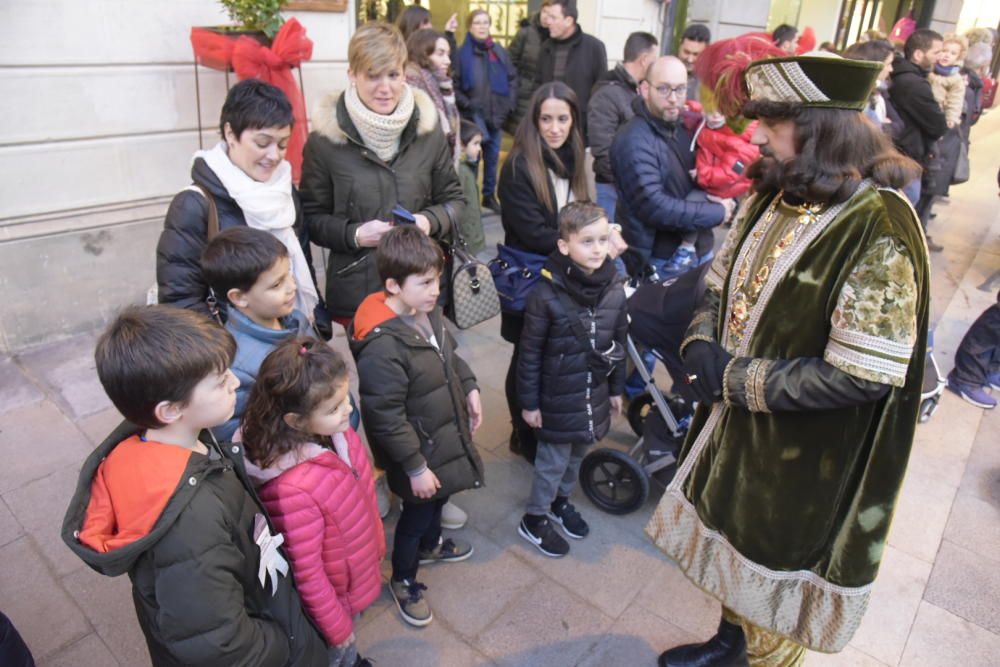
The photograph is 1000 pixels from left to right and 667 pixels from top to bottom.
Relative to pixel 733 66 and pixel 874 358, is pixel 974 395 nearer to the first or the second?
pixel 874 358

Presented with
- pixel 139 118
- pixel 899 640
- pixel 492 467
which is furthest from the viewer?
pixel 139 118

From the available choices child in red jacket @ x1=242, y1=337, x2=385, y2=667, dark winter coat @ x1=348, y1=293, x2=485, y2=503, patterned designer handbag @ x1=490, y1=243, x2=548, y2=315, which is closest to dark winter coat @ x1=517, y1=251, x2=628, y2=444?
dark winter coat @ x1=348, y1=293, x2=485, y2=503

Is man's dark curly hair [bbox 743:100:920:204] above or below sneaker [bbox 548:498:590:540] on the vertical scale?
above

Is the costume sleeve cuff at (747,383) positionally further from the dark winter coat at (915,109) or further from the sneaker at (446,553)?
the dark winter coat at (915,109)

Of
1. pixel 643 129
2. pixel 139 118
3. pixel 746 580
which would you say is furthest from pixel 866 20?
pixel 746 580

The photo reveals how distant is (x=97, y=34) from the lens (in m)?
4.34

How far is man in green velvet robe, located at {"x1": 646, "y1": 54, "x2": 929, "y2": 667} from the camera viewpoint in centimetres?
180

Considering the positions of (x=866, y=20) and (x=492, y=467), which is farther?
(x=866, y=20)

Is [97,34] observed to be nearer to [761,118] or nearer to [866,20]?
[761,118]

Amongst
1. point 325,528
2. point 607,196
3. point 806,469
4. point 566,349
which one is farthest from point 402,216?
point 607,196

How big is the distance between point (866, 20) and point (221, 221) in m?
17.0

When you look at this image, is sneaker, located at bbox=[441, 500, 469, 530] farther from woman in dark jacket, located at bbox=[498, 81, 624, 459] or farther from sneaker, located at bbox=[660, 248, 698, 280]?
sneaker, located at bbox=[660, 248, 698, 280]

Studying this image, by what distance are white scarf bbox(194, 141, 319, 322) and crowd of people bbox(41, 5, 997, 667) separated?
0.04 feet

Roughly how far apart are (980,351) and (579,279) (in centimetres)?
362
